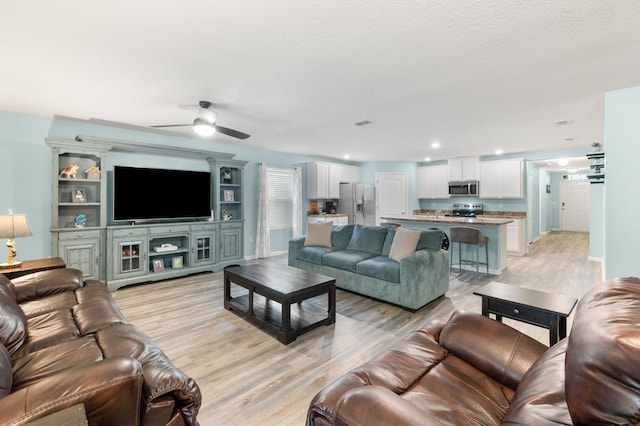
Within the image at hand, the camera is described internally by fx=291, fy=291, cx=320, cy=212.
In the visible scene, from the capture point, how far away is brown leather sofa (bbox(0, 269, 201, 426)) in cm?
104

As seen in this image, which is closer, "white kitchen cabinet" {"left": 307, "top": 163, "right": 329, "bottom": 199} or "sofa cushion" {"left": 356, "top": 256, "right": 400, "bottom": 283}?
"sofa cushion" {"left": 356, "top": 256, "right": 400, "bottom": 283}

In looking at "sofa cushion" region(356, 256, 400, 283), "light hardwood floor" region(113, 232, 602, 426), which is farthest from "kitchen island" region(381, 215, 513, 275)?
"sofa cushion" region(356, 256, 400, 283)

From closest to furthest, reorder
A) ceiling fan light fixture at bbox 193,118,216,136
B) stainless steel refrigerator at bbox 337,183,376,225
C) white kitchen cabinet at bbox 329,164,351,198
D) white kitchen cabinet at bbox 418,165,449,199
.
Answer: ceiling fan light fixture at bbox 193,118,216,136
white kitchen cabinet at bbox 329,164,351,198
stainless steel refrigerator at bbox 337,183,376,225
white kitchen cabinet at bbox 418,165,449,199

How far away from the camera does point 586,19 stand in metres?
1.90

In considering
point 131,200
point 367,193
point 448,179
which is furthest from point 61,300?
point 448,179

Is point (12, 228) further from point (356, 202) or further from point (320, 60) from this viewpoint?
point (356, 202)

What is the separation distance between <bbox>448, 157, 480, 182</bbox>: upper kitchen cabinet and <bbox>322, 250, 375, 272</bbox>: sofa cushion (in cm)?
494

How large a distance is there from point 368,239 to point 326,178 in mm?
3453

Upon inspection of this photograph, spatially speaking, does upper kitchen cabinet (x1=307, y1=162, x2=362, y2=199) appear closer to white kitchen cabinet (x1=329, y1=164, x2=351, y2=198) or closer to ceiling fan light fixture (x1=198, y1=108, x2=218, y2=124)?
white kitchen cabinet (x1=329, y1=164, x2=351, y2=198)

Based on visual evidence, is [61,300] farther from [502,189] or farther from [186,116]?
[502,189]

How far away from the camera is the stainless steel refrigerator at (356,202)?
8008 millimetres

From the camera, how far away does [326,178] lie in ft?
25.1

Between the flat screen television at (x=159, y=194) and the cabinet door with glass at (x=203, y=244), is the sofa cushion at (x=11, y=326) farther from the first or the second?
the cabinet door with glass at (x=203, y=244)

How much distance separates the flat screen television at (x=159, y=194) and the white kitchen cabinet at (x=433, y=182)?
6.10 m
